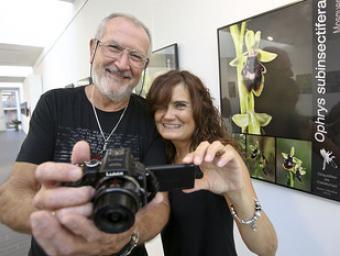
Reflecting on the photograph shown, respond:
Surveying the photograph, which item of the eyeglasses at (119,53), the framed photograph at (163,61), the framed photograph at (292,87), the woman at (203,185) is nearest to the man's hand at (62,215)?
the woman at (203,185)

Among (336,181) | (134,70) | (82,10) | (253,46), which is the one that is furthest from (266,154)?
(82,10)

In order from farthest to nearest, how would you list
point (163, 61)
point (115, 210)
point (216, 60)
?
point (163, 61)
point (216, 60)
point (115, 210)

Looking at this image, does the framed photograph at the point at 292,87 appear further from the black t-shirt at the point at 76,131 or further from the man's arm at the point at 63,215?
the man's arm at the point at 63,215

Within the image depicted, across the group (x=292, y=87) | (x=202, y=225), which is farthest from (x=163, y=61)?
(x=202, y=225)

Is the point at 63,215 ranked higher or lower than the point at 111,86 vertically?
lower

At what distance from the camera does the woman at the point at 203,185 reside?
29.2 inches

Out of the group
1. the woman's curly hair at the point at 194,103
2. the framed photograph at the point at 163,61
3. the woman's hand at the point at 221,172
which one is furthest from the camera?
the framed photograph at the point at 163,61

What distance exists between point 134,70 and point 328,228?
1008 millimetres

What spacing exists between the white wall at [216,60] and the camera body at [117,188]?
0.92 metres

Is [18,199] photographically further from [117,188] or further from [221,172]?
[221,172]

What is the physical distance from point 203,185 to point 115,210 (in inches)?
15.8

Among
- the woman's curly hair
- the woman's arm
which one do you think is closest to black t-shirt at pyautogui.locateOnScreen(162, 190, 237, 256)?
the woman's arm

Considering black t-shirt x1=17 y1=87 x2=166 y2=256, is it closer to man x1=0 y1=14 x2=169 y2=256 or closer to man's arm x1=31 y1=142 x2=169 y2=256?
man x1=0 y1=14 x2=169 y2=256

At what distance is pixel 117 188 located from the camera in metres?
0.41
